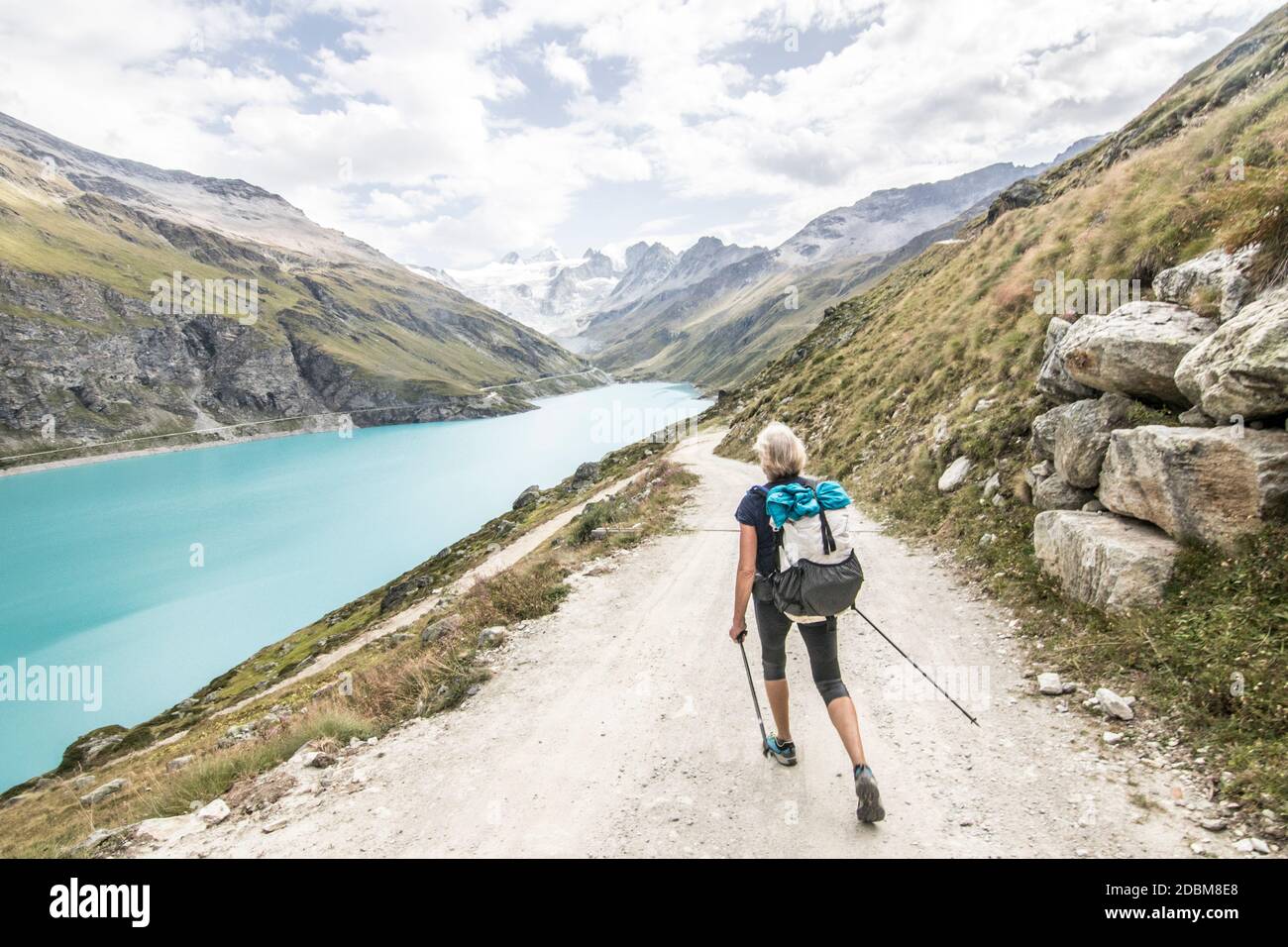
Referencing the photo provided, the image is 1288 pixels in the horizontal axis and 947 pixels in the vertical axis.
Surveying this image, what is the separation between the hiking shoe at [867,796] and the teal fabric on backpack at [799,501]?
92.9 inches

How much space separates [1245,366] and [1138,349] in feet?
8.12

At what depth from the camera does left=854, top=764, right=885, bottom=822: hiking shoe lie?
5359mm

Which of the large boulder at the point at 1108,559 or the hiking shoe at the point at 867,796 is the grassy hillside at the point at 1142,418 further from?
the hiking shoe at the point at 867,796

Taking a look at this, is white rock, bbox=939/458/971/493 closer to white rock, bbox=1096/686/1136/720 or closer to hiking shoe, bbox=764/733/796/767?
white rock, bbox=1096/686/1136/720

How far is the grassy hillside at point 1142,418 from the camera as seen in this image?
6.43m

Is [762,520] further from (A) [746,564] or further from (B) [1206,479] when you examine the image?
(B) [1206,479]

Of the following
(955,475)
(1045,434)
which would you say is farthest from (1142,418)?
(955,475)

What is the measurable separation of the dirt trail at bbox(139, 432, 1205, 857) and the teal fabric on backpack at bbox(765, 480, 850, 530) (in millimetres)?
2927

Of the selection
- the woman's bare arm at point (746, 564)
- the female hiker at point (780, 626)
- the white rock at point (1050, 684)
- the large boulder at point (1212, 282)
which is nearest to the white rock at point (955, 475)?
the large boulder at point (1212, 282)

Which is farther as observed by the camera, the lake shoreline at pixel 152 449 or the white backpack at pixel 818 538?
the lake shoreline at pixel 152 449

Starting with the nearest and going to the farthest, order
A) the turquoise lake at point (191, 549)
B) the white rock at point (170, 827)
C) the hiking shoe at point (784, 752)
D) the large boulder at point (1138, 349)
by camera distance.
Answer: the hiking shoe at point (784, 752) → the white rock at point (170, 827) → the large boulder at point (1138, 349) → the turquoise lake at point (191, 549)
